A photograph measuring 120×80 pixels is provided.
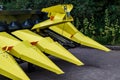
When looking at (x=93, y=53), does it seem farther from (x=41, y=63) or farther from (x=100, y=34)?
(x=41, y=63)

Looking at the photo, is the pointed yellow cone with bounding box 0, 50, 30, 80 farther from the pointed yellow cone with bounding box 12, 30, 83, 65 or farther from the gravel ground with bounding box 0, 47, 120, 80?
the gravel ground with bounding box 0, 47, 120, 80

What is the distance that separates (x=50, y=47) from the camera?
346 inches

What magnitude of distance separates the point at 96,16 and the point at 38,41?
5.51m

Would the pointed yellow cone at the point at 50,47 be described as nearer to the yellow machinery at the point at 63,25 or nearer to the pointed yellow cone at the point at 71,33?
the yellow machinery at the point at 63,25

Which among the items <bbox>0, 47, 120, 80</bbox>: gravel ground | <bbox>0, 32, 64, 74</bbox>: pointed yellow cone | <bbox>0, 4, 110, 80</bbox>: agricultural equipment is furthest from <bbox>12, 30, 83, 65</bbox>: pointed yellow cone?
<bbox>0, 47, 120, 80</bbox>: gravel ground

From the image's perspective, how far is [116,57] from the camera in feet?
37.3

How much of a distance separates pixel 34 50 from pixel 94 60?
3.18m

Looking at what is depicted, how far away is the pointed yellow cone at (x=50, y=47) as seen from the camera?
8.42m

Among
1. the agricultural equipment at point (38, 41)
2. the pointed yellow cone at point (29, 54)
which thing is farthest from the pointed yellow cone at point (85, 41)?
Result: the pointed yellow cone at point (29, 54)

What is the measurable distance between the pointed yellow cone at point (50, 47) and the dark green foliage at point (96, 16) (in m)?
4.07

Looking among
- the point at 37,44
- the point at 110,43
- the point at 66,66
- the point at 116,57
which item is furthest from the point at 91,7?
the point at 37,44

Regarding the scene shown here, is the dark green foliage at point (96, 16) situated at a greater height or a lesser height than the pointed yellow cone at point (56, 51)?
lesser

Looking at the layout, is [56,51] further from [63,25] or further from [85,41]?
[63,25]

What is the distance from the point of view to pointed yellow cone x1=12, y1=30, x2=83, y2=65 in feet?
27.6
